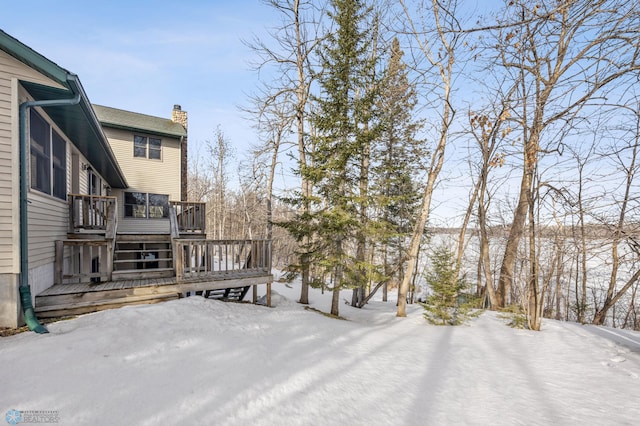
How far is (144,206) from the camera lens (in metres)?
12.6

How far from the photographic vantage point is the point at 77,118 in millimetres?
5770

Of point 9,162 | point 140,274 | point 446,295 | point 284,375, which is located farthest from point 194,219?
point 446,295

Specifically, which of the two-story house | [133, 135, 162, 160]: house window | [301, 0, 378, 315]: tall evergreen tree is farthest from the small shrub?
[133, 135, 162, 160]: house window

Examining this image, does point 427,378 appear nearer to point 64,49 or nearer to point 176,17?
point 176,17

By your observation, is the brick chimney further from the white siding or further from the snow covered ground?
the snow covered ground

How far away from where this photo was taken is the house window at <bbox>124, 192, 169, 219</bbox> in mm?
12414

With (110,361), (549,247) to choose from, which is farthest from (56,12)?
(549,247)

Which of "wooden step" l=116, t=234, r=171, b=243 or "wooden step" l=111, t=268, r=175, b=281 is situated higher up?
"wooden step" l=116, t=234, r=171, b=243

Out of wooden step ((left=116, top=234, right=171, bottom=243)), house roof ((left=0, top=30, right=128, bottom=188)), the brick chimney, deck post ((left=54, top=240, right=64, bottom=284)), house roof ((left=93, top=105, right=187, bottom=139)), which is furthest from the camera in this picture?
the brick chimney

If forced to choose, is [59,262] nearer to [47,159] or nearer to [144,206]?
[47,159]
